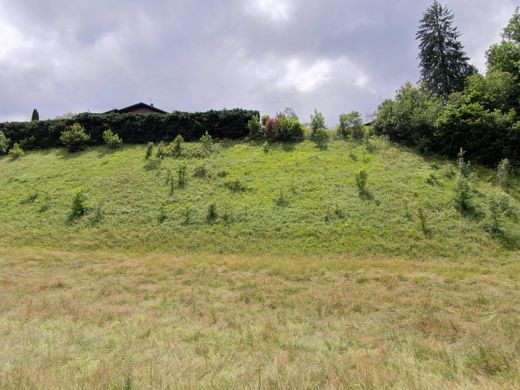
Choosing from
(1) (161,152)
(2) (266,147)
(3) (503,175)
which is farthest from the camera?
(1) (161,152)

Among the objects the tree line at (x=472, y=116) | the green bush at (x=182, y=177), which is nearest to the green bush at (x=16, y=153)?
the green bush at (x=182, y=177)

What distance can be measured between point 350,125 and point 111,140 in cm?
1926

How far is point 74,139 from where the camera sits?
2727 cm

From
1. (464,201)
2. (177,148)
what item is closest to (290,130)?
(177,148)

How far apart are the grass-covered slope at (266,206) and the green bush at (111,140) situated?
115 inches

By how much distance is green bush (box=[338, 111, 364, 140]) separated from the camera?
25.7 m

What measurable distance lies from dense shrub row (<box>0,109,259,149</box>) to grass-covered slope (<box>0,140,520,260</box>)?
3845 mm

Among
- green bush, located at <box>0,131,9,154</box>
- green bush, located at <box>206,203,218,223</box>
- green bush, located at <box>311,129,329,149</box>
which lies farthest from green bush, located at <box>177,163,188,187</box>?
green bush, located at <box>0,131,9,154</box>

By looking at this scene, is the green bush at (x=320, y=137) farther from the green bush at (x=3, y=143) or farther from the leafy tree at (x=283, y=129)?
the green bush at (x=3, y=143)

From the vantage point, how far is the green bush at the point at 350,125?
2572 cm

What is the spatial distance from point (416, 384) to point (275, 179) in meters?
16.7

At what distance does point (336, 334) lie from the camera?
583cm

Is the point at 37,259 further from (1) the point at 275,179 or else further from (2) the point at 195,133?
(2) the point at 195,133

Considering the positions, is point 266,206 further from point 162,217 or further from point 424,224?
point 424,224
